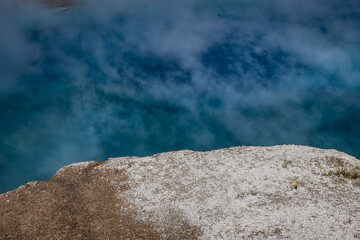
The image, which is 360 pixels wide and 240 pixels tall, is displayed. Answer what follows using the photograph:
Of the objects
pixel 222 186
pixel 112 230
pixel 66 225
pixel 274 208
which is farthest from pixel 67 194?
pixel 274 208

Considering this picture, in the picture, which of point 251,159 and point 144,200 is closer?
point 144,200

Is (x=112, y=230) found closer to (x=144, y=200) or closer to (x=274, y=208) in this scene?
(x=144, y=200)

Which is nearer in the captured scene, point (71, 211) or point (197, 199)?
point (71, 211)

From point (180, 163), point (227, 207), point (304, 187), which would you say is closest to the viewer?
point (227, 207)

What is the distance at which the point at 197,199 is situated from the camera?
30.1ft

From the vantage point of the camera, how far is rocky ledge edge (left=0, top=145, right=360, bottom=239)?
8109mm

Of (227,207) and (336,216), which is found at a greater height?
(227,207)

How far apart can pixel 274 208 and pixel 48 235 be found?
5.39 meters

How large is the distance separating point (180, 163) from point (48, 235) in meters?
4.23

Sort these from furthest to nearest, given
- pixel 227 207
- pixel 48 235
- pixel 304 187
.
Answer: pixel 304 187, pixel 227 207, pixel 48 235

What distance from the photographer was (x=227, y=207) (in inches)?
346

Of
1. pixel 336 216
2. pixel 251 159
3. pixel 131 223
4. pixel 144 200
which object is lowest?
pixel 336 216

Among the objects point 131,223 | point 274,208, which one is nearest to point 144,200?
point 131,223

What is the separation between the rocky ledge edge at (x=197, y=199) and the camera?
8.11 metres
